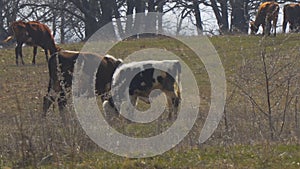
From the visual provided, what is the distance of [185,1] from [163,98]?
2937cm

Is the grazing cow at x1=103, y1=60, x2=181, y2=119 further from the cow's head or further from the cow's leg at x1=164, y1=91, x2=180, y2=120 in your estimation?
the cow's head

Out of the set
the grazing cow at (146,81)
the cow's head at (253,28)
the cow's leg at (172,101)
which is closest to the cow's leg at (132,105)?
the grazing cow at (146,81)

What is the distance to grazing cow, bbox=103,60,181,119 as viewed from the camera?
15094 millimetres

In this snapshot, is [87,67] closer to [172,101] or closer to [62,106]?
[172,101]

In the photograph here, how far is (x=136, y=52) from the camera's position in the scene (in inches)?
943

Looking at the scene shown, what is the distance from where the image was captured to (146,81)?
1531cm

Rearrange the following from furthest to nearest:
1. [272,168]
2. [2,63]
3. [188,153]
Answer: [2,63]
[188,153]
[272,168]

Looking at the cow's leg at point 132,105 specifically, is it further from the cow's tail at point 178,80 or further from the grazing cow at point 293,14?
the grazing cow at point 293,14

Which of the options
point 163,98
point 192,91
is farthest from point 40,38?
point 163,98

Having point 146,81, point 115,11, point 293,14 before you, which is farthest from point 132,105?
point 115,11

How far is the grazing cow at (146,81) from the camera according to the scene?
49.5 ft

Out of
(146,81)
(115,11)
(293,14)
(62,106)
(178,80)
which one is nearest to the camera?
(62,106)

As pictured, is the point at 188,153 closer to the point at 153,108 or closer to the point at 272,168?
the point at 272,168

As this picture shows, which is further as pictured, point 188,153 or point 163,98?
point 163,98
